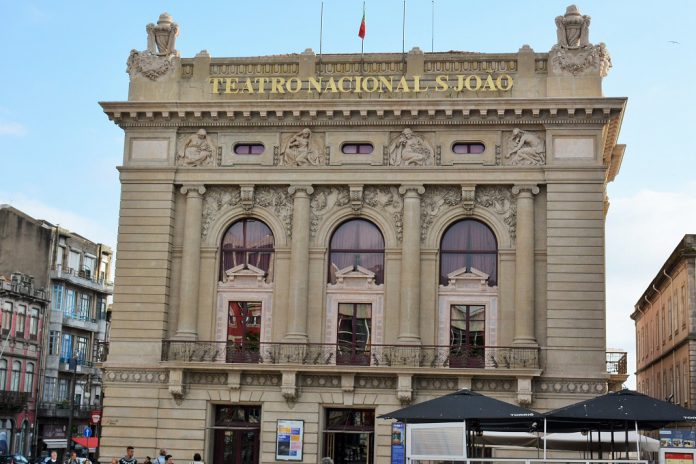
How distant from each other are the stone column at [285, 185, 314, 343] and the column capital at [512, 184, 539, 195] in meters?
7.53

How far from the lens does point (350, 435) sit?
39281mm

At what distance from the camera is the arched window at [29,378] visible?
71188mm

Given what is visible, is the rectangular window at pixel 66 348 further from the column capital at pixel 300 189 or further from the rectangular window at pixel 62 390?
the column capital at pixel 300 189

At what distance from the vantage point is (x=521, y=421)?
25688 mm

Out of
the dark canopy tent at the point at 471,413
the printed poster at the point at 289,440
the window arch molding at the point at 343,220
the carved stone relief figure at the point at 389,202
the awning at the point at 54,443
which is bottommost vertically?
the awning at the point at 54,443

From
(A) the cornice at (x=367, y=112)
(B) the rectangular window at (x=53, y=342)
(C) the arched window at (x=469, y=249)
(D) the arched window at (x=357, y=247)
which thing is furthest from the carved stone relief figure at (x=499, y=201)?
(B) the rectangular window at (x=53, y=342)

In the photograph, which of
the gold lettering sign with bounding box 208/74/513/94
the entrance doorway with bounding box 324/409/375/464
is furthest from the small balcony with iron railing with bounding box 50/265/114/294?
the entrance doorway with bounding box 324/409/375/464

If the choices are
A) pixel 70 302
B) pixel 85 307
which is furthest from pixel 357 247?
pixel 85 307

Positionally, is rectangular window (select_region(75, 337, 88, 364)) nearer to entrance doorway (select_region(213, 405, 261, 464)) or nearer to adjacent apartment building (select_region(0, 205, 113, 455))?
adjacent apartment building (select_region(0, 205, 113, 455))

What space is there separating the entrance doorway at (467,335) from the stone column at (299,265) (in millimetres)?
5463

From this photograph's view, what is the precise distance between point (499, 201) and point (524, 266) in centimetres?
267

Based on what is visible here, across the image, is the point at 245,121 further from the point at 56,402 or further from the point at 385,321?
the point at 56,402

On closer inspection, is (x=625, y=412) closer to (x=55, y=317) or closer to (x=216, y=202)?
(x=216, y=202)

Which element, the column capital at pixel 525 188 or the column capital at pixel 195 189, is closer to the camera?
the column capital at pixel 525 188
